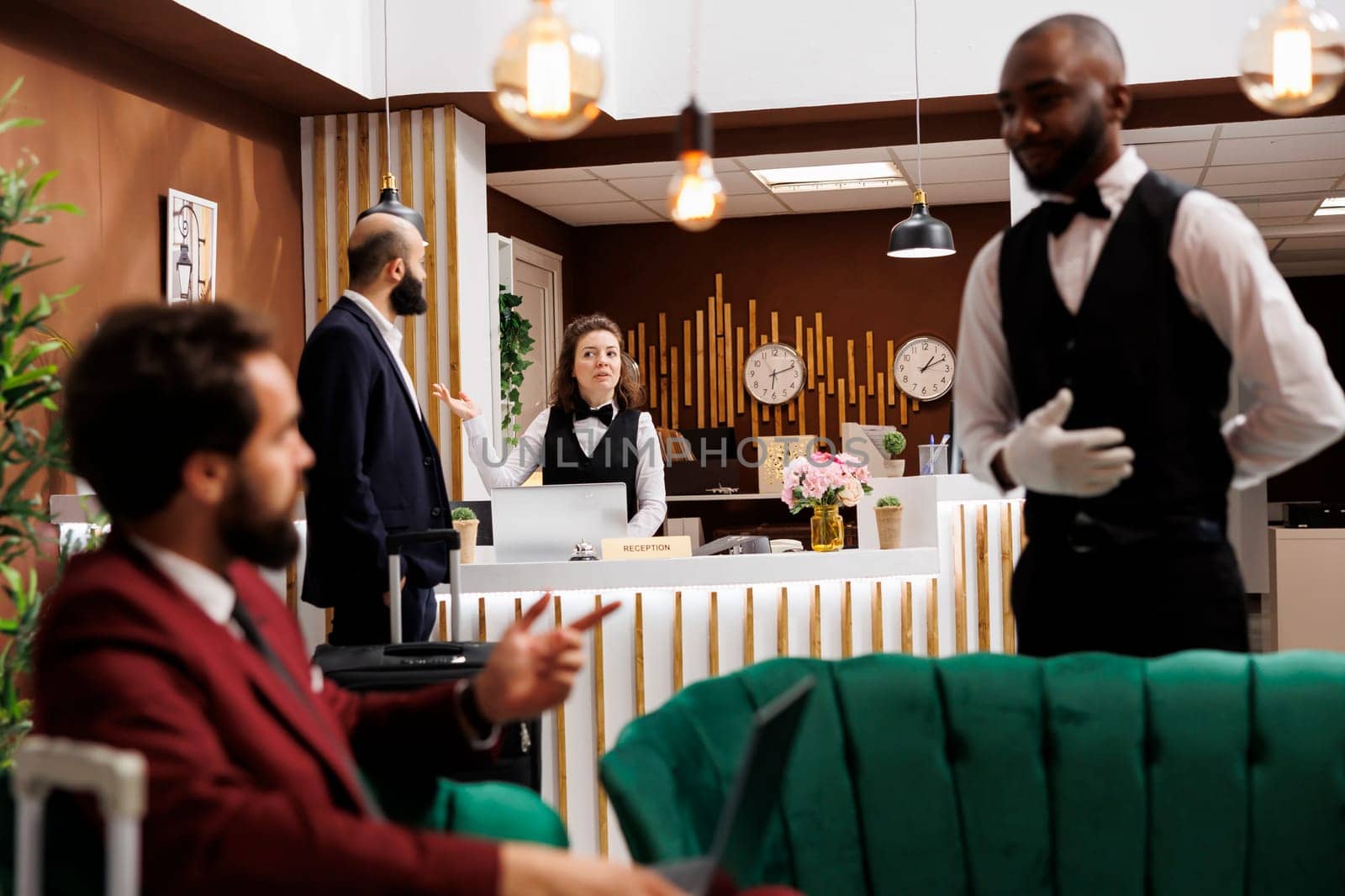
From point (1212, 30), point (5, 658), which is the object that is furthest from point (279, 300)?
point (1212, 30)

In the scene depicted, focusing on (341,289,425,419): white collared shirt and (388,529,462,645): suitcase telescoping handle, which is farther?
(341,289,425,419): white collared shirt

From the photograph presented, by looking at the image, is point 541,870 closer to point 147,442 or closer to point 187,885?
point 187,885

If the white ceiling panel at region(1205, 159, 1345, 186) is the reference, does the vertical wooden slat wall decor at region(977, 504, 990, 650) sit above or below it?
below

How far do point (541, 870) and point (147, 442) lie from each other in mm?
545

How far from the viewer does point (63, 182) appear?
15.8ft

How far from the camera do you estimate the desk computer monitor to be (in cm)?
422

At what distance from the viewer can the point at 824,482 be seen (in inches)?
179

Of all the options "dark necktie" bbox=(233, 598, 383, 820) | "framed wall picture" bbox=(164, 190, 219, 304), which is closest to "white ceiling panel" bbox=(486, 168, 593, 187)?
"framed wall picture" bbox=(164, 190, 219, 304)

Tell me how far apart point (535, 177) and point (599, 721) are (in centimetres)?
541

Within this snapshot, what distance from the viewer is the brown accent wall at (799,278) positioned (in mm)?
10516

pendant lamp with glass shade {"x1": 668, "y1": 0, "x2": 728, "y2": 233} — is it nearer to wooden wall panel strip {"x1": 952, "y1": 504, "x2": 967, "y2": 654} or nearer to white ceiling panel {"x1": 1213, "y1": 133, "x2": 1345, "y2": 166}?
wooden wall panel strip {"x1": 952, "y1": 504, "x2": 967, "y2": 654}

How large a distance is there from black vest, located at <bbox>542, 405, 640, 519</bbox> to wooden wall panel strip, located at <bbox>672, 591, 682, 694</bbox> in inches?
39.7

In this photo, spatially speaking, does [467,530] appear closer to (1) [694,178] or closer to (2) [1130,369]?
(1) [694,178]

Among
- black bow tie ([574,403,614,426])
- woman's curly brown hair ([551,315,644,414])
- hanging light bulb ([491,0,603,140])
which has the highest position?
hanging light bulb ([491,0,603,140])
